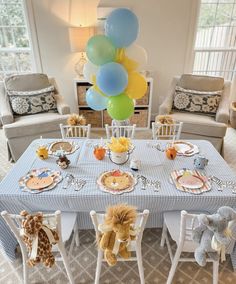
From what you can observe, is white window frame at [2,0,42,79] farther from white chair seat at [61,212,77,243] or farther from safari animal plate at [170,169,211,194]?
safari animal plate at [170,169,211,194]

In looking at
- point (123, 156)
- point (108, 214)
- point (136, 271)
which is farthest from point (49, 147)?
point (136, 271)

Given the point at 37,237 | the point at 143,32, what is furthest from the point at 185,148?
the point at 143,32

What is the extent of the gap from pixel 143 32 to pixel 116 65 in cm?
230

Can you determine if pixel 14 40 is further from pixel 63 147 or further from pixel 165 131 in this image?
pixel 165 131

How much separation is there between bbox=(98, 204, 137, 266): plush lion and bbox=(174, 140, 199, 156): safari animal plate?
0.94m

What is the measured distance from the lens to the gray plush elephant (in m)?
1.22

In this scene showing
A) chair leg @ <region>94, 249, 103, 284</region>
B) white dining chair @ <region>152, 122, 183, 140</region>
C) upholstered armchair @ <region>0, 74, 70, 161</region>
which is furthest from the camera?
upholstered armchair @ <region>0, 74, 70, 161</region>

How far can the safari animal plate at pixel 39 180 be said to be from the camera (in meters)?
1.58

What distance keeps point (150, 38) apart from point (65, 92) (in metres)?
1.66

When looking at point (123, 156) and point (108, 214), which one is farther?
point (123, 156)

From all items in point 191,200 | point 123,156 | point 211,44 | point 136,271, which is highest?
point 211,44

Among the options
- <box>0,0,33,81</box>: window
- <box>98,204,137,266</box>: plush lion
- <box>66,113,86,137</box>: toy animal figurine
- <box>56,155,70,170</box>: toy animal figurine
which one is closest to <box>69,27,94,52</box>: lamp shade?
<box>0,0,33,81</box>: window

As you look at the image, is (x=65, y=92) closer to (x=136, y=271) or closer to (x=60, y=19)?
(x=60, y=19)

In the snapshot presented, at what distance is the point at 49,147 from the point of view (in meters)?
2.07
